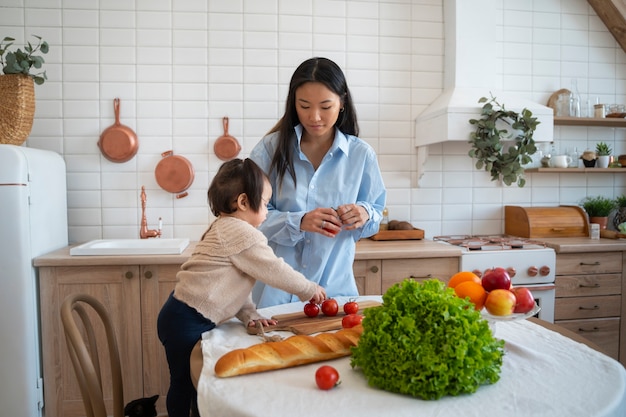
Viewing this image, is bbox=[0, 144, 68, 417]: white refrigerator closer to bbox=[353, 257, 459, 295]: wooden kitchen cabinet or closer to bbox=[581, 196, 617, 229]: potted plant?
bbox=[353, 257, 459, 295]: wooden kitchen cabinet

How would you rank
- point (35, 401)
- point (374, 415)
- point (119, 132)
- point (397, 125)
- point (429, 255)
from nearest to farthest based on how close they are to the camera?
1. point (374, 415)
2. point (35, 401)
3. point (429, 255)
4. point (119, 132)
5. point (397, 125)

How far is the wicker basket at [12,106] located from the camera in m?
2.46

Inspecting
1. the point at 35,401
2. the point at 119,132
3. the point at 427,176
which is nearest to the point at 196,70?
the point at 119,132

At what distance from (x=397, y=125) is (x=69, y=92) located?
203cm

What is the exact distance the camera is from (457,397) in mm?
860

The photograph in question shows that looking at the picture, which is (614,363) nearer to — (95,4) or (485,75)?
(485,75)

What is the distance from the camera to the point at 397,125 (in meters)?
3.15

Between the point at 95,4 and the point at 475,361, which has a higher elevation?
the point at 95,4

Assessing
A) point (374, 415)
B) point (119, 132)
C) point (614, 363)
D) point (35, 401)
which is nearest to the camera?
point (374, 415)

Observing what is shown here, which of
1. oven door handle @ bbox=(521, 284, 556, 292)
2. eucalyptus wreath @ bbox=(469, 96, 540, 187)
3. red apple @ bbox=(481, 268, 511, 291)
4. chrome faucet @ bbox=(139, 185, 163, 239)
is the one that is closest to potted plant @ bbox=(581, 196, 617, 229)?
eucalyptus wreath @ bbox=(469, 96, 540, 187)

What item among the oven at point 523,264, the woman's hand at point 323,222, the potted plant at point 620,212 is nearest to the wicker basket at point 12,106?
the woman's hand at point 323,222

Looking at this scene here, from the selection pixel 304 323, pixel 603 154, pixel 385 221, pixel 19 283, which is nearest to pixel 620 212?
pixel 603 154

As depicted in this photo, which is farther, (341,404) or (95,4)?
(95,4)

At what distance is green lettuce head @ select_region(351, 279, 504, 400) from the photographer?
84cm
